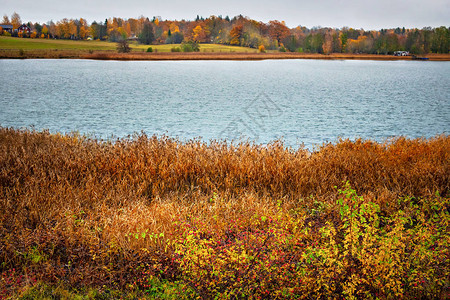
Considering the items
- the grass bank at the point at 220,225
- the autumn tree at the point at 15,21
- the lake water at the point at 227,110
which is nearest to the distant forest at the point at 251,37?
the autumn tree at the point at 15,21

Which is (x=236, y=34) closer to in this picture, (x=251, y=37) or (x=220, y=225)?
(x=251, y=37)

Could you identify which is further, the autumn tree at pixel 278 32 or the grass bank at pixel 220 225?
the autumn tree at pixel 278 32

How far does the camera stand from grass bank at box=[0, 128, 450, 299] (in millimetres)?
6031

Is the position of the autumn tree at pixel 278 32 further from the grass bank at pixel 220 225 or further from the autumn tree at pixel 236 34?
the grass bank at pixel 220 225

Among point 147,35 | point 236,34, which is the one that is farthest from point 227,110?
point 236,34

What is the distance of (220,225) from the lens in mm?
7734

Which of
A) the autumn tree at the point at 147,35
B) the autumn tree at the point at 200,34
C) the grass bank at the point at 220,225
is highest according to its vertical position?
the autumn tree at the point at 200,34

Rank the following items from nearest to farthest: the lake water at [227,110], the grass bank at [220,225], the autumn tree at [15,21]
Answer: the grass bank at [220,225], the lake water at [227,110], the autumn tree at [15,21]

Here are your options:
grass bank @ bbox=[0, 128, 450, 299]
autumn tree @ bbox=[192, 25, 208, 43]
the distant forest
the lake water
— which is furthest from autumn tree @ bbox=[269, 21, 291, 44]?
grass bank @ bbox=[0, 128, 450, 299]

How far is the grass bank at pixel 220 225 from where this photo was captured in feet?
19.8

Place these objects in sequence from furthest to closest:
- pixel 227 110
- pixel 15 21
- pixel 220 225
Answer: pixel 15 21 → pixel 227 110 → pixel 220 225

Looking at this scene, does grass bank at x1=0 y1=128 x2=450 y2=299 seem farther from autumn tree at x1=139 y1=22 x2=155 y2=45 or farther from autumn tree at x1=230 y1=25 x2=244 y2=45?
autumn tree at x1=230 y1=25 x2=244 y2=45

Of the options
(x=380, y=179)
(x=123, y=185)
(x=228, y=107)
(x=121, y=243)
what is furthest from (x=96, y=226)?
(x=228, y=107)

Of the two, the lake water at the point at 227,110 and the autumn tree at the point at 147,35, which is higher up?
the autumn tree at the point at 147,35
